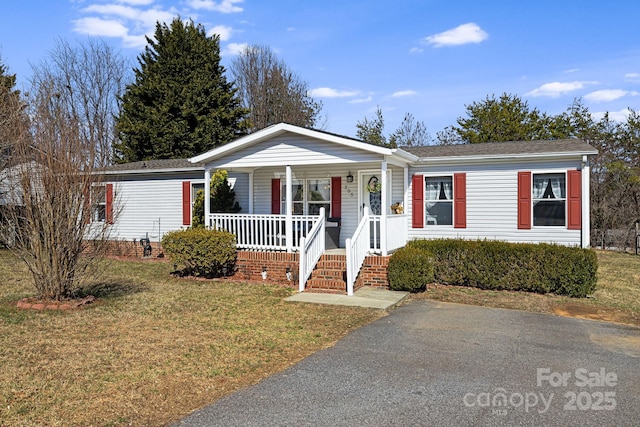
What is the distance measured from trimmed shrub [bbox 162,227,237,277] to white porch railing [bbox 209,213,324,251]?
498mm

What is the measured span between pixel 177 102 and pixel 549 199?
68.8ft

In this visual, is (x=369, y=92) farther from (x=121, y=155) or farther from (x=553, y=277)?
(x=553, y=277)

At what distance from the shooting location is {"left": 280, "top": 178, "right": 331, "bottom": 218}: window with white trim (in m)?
13.6

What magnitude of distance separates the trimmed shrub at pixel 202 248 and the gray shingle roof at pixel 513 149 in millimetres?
5499

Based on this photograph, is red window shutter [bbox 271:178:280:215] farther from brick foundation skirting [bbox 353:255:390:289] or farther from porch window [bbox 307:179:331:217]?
brick foundation skirting [bbox 353:255:390:289]

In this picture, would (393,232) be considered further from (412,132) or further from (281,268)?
(412,132)

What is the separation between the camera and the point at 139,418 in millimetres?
3871

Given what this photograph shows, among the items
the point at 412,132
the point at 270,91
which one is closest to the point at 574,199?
the point at 412,132

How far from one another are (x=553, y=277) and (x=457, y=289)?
1.87 m

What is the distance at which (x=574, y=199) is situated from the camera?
1105 centimetres

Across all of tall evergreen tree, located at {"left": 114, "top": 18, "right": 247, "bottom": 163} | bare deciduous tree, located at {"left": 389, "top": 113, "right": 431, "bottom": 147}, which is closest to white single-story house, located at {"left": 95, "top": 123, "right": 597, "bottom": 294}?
tall evergreen tree, located at {"left": 114, "top": 18, "right": 247, "bottom": 163}

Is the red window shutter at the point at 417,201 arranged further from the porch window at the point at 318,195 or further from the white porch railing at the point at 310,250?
the white porch railing at the point at 310,250

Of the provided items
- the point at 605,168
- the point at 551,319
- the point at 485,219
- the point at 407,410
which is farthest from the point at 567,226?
the point at 605,168

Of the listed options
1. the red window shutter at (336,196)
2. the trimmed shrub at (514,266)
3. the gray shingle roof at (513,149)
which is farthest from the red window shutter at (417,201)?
the red window shutter at (336,196)
